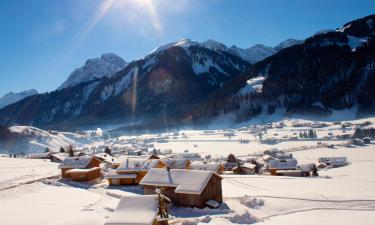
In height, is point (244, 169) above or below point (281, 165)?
below

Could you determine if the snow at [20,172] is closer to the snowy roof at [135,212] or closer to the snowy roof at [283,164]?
the snowy roof at [135,212]

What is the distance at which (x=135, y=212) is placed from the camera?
23.7 metres

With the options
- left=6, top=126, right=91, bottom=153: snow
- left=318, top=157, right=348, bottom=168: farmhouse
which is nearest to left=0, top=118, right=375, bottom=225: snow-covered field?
left=318, top=157, right=348, bottom=168: farmhouse

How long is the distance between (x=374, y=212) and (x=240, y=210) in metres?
10.5

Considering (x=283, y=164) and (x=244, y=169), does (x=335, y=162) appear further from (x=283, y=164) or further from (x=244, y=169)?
(x=244, y=169)

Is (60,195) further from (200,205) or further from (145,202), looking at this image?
(145,202)

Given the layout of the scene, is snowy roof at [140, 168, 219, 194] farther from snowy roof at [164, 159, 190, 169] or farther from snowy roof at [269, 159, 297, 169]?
snowy roof at [269, 159, 297, 169]

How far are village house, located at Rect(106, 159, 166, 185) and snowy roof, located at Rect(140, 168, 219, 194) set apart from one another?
10455 mm

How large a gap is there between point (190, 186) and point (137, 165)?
703 inches

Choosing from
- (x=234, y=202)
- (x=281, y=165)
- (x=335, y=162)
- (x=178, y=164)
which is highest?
(x=178, y=164)

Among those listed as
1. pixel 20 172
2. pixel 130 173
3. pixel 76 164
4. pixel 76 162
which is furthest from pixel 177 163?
pixel 20 172

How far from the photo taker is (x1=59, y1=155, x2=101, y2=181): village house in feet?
177

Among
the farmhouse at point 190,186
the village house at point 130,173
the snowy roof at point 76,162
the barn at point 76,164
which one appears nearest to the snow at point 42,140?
the snowy roof at point 76,162

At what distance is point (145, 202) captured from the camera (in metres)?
24.3
